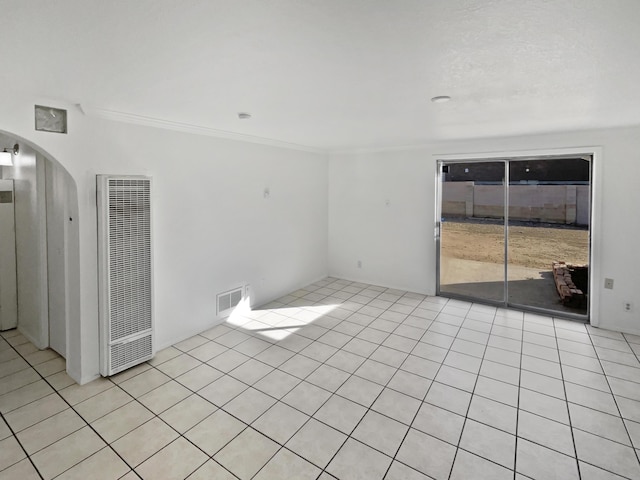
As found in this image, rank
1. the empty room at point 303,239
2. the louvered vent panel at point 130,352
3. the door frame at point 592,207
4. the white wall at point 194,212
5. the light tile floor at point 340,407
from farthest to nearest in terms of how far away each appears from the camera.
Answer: the door frame at point 592,207 → the louvered vent panel at point 130,352 → the white wall at point 194,212 → the light tile floor at point 340,407 → the empty room at point 303,239

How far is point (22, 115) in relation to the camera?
98.8 inches

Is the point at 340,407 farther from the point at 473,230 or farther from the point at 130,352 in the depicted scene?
the point at 473,230

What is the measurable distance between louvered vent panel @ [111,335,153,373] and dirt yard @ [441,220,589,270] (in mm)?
4302

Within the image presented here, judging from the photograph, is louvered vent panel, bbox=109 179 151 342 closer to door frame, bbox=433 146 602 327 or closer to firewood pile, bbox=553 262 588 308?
door frame, bbox=433 146 602 327

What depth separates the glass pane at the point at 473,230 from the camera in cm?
505

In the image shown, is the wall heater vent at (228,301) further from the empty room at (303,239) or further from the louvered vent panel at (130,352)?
the louvered vent panel at (130,352)

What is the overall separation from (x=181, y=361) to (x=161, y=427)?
0.98 m

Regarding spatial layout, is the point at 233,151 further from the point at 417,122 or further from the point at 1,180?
the point at 1,180

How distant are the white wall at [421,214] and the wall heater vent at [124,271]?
11.9ft

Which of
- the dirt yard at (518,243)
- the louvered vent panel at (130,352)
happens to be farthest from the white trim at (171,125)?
the dirt yard at (518,243)

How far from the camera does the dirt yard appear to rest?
492 centimetres

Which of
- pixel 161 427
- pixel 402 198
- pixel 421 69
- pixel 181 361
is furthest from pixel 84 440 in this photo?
pixel 402 198

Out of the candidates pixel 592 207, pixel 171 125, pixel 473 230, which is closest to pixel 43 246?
pixel 171 125

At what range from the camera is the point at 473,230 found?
18.6ft
